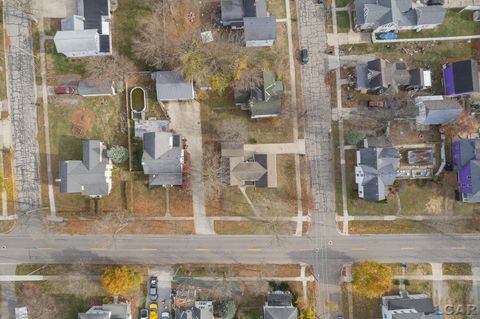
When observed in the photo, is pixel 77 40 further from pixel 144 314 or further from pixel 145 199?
pixel 144 314

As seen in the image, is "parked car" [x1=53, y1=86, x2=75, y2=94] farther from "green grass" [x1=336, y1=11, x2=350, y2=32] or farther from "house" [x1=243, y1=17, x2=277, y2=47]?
"green grass" [x1=336, y1=11, x2=350, y2=32]

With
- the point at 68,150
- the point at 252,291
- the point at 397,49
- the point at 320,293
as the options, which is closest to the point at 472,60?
the point at 397,49

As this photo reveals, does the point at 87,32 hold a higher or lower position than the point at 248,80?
higher

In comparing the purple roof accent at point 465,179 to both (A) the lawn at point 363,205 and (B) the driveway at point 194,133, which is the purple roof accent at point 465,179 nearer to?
(A) the lawn at point 363,205

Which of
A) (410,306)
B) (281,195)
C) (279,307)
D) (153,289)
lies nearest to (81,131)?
(153,289)

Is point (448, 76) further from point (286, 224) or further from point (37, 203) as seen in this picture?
point (37, 203)
